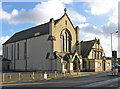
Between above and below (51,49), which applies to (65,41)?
above

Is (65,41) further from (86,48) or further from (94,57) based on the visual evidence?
(94,57)

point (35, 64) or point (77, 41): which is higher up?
point (77, 41)

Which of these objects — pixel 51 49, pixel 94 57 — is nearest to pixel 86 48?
pixel 94 57

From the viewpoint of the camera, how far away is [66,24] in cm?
4444

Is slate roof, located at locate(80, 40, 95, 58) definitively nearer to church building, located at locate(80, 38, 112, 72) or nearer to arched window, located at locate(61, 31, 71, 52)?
church building, located at locate(80, 38, 112, 72)

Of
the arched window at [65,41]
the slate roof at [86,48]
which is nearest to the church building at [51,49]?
the arched window at [65,41]

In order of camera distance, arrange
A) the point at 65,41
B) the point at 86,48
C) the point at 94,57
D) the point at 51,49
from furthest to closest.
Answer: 1. the point at 86,48
2. the point at 94,57
3. the point at 65,41
4. the point at 51,49

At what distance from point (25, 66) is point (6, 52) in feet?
56.9

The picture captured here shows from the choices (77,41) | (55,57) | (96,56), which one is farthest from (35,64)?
(96,56)

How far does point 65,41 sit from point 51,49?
649 cm

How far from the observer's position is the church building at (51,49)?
3944 cm

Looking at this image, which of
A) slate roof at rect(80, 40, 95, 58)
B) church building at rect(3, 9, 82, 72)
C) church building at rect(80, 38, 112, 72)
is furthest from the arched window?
church building at rect(80, 38, 112, 72)

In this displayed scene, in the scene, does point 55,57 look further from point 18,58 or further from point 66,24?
point 18,58

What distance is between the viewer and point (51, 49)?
39656 mm
